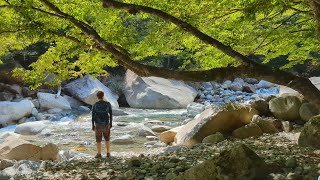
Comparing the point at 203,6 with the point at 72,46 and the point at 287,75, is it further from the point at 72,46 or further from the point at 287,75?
the point at 72,46

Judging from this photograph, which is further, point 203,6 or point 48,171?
point 48,171

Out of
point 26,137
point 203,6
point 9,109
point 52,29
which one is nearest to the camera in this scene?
point 52,29

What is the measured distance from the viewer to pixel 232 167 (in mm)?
4309

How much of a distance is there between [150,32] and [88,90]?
56.4 ft

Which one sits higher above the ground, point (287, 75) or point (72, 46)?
point (72, 46)

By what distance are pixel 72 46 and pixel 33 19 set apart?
1.80 m

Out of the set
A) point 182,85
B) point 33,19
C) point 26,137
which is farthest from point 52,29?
point 182,85

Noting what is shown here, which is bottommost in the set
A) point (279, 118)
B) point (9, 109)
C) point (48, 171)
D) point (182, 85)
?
point (48, 171)

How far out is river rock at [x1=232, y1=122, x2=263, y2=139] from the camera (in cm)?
1012

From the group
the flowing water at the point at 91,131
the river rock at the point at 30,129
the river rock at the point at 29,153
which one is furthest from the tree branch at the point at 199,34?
the river rock at the point at 30,129

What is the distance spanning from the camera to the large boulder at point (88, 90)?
22906mm

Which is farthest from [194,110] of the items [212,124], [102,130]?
[102,130]

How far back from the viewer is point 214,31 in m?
7.59

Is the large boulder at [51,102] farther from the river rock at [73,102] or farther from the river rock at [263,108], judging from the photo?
the river rock at [263,108]
